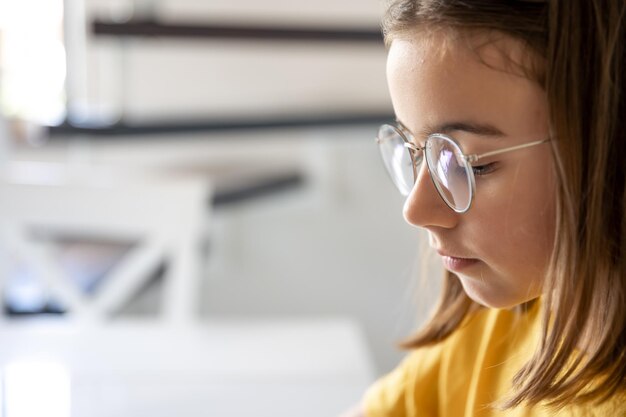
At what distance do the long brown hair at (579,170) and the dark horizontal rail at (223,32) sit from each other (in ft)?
4.67

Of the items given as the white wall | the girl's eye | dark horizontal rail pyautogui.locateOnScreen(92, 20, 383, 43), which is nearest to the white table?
the girl's eye

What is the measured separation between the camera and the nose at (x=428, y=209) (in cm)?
67

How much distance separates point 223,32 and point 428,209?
57.9 inches

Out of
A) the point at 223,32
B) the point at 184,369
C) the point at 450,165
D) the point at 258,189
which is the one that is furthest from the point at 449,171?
the point at 258,189

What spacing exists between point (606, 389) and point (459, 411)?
0.24 meters

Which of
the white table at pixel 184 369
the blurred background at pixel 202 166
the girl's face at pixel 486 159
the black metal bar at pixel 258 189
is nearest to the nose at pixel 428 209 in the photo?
the girl's face at pixel 486 159

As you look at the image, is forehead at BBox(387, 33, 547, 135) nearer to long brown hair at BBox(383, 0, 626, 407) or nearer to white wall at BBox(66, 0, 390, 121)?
long brown hair at BBox(383, 0, 626, 407)

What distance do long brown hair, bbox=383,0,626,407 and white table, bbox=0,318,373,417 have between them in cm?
53

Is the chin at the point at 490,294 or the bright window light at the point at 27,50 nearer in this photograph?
the chin at the point at 490,294

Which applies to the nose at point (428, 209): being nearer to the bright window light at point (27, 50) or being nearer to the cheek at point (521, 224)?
the cheek at point (521, 224)

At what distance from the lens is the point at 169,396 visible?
1.19 metres

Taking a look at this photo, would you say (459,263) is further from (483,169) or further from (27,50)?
(27,50)

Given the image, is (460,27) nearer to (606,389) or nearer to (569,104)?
(569,104)

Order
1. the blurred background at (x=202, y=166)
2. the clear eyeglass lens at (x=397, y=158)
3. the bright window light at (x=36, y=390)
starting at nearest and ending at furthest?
the clear eyeglass lens at (x=397, y=158)
the bright window light at (x=36, y=390)
the blurred background at (x=202, y=166)
